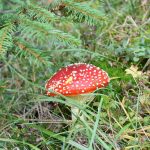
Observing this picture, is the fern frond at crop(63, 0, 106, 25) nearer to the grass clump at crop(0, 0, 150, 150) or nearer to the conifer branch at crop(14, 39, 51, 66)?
the grass clump at crop(0, 0, 150, 150)

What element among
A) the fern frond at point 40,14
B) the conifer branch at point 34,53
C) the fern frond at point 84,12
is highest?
the fern frond at point 84,12

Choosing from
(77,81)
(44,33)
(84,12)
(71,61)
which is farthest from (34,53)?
(71,61)

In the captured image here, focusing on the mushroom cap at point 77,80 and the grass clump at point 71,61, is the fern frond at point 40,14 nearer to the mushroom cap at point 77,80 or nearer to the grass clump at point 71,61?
the grass clump at point 71,61

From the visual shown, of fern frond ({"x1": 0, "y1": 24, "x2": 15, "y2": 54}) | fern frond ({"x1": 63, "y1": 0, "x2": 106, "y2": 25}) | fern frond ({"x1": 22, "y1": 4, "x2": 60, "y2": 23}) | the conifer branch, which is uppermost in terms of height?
fern frond ({"x1": 63, "y1": 0, "x2": 106, "y2": 25})

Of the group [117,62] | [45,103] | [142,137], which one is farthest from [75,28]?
[142,137]

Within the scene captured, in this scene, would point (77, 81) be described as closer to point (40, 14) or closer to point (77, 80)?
point (77, 80)

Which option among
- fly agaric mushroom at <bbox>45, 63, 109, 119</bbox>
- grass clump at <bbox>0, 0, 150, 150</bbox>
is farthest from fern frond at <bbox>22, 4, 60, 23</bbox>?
fly agaric mushroom at <bbox>45, 63, 109, 119</bbox>

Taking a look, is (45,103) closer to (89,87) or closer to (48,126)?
(48,126)

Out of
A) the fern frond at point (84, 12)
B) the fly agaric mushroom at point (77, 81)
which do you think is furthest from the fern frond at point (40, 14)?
the fly agaric mushroom at point (77, 81)
